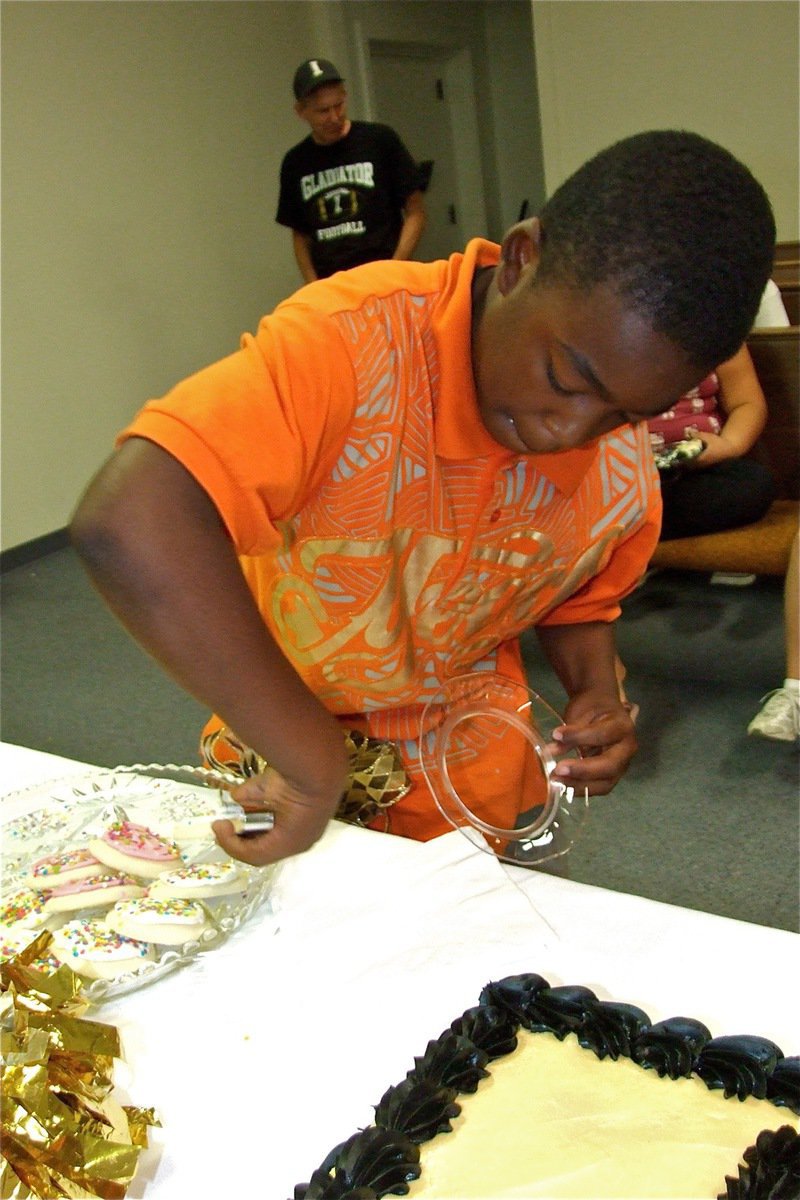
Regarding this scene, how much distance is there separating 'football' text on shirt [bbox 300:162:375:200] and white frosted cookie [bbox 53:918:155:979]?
3.92m

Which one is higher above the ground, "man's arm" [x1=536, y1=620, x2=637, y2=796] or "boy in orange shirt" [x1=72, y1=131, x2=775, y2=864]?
"boy in orange shirt" [x1=72, y1=131, x2=775, y2=864]

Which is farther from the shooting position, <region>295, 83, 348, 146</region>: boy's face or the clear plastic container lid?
<region>295, 83, 348, 146</region>: boy's face

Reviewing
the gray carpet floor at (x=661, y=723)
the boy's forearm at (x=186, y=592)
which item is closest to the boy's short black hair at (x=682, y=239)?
the boy's forearm at (x=186, y=592)

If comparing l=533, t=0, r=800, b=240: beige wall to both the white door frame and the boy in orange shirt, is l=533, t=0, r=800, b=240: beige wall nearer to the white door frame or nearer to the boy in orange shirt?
the white door frame

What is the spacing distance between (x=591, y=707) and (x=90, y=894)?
0.51 metres

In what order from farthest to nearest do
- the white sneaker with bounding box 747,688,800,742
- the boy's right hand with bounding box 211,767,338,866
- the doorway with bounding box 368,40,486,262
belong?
the doorway with bounding box 368,40,486,262, the white sneaker with bounding box 747,688,800,742, the boy's right hand with bounding box 211,767,338,866

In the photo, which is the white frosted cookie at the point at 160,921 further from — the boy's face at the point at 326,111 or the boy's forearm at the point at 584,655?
the boy's face at the point at 326,111

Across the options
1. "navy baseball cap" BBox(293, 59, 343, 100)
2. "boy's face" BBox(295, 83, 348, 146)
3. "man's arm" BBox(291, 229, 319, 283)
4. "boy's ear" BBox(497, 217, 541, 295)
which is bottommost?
"man's arm" BBox(291, 229, 319, 283)

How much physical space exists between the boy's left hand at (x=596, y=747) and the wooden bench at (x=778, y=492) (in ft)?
6.21

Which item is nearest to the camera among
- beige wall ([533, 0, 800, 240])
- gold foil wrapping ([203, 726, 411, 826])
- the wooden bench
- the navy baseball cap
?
gold foil wrapping ([203, 726, 411, 826])

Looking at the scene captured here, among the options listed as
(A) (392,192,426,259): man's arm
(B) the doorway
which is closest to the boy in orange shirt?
Result: (A) (392,192,426,259): man's arm

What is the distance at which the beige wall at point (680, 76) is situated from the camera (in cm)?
423

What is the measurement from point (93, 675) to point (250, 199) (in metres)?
3.10

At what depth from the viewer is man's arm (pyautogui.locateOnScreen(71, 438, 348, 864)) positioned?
0.70 m
